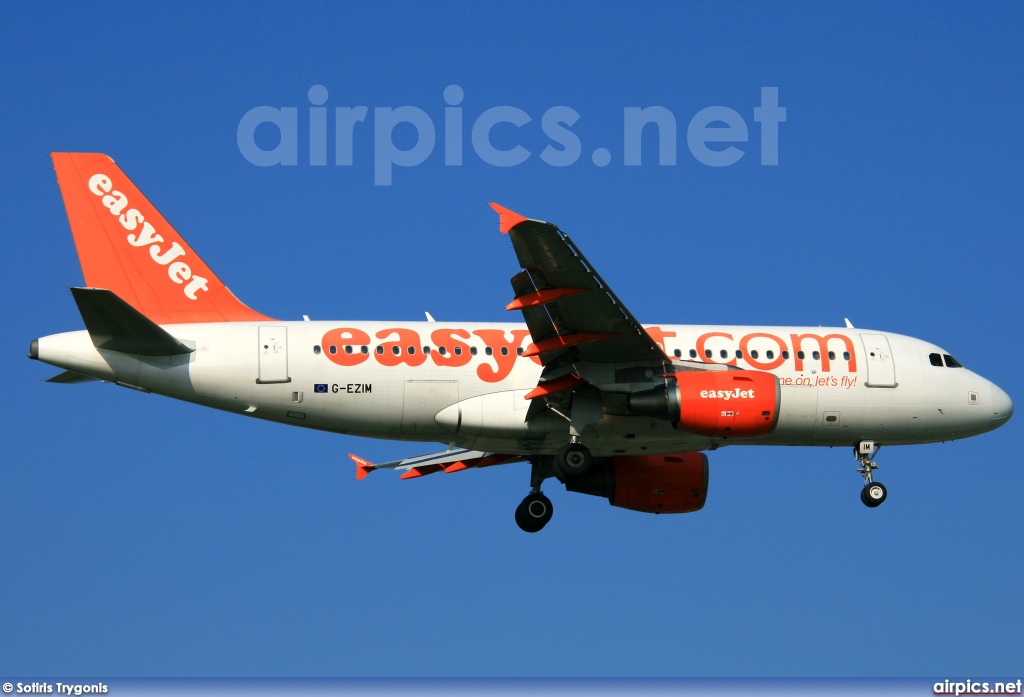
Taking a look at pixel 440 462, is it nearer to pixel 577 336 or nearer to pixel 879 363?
pixel 577 336

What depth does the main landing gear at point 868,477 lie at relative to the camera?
30.5 m

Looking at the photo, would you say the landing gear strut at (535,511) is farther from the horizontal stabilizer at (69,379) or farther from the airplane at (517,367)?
the horizontal stabilizer at (69,379)

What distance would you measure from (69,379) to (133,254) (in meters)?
3.10

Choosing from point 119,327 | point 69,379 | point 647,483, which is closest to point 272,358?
point 119,327

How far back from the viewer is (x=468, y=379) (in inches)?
1104

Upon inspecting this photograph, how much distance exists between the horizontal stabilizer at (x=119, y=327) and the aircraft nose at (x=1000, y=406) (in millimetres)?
19079

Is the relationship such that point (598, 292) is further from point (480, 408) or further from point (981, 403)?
point (981, 403)

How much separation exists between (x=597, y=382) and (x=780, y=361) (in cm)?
486

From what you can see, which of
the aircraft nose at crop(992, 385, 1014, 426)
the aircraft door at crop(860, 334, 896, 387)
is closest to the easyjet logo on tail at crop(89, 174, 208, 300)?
the aircraft door at crop(860, 334, 896, 387)

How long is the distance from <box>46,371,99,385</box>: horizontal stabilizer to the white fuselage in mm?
1279

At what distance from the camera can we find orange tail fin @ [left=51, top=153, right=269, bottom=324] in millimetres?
28594

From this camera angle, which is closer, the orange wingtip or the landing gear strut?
the orange wingtip

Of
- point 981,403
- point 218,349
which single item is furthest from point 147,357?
point 981,403

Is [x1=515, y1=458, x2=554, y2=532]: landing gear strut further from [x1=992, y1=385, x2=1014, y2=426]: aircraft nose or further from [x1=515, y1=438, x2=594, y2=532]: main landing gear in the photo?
[x1=992, y1=385, x2=1014, y2=426]: aircraft nose
